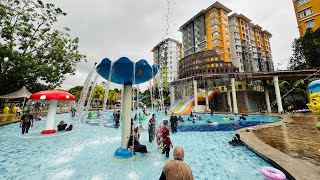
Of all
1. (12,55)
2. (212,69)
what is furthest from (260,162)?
(212,69)

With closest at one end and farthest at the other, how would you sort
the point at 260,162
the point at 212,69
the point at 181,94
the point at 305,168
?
the point at 305,168
the point at 260,162
the point at 212,69
the point at 181,94

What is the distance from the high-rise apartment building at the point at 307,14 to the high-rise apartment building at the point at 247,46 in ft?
61.9

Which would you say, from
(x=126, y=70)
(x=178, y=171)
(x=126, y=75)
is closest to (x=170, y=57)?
(x=126, y=75)

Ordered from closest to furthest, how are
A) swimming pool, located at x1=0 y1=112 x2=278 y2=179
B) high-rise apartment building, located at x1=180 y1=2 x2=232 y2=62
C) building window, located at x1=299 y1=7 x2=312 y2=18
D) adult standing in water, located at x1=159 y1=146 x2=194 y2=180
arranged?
1. adult standing in water, located at x1=159 y1=146 x2=194 y2=180
2. swimming pool, located at x1=0 y1=112 x2=278 y2=179
3. building window, located at x1=299 y1=7 x2=312 y2=18
4. high-rise apartment building, located at x1=180 y1=2 x2=232 y2=62

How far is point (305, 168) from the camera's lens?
4406mm

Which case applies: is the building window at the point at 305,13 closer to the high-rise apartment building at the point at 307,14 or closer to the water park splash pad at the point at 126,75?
the high-rise apartment building at the point at 307,14

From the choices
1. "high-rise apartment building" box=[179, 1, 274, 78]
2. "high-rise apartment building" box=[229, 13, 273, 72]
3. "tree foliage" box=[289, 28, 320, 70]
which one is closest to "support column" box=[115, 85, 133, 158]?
"high-rise apartment building" box=[179, 1, 274, 78]

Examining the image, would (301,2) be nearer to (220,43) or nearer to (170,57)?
(220,43)

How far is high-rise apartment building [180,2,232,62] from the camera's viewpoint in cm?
5056

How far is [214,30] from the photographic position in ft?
168

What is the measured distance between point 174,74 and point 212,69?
42695 mm

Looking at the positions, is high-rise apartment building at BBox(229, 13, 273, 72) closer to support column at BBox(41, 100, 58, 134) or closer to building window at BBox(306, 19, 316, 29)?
building window at BBox(306, 19, 316, 29)

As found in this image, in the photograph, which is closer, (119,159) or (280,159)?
(280,159)

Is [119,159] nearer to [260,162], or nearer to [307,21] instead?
[260,162]
